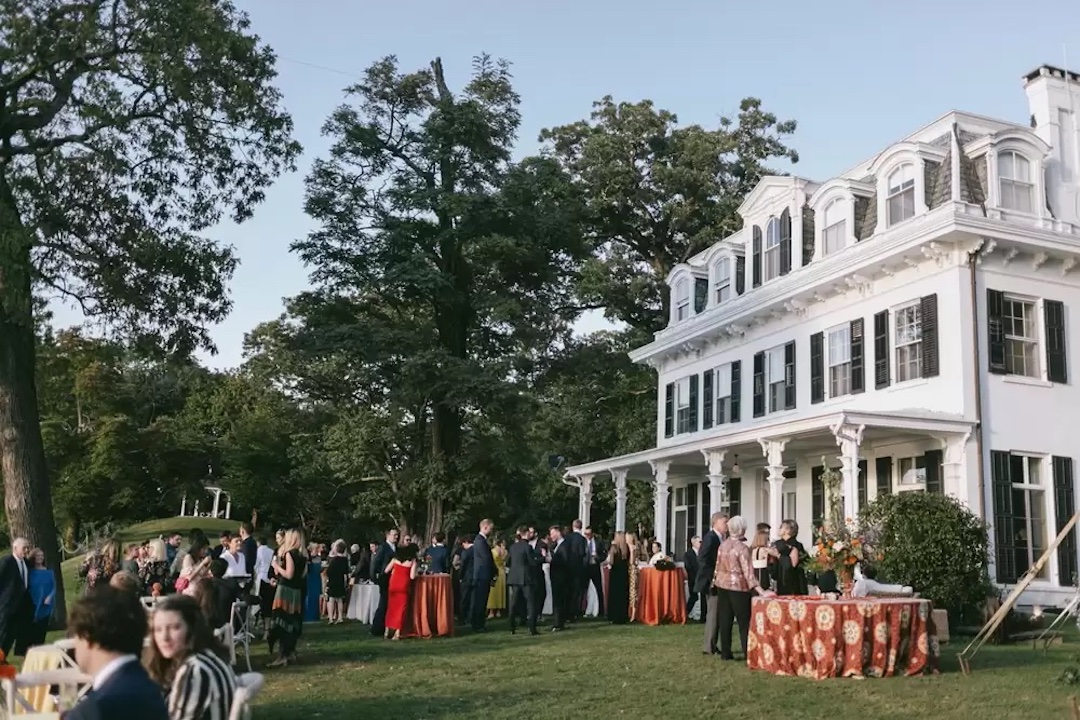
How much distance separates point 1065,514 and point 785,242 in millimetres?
8517

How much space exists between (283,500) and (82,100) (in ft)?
94.0

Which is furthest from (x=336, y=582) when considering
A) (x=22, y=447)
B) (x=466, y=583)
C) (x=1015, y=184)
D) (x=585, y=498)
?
(x=1015, y=184)

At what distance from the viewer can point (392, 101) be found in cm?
3209

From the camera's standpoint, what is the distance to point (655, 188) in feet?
125

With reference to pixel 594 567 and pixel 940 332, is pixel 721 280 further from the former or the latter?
pixel 594 567

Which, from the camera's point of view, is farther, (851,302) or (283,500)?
(283,500)

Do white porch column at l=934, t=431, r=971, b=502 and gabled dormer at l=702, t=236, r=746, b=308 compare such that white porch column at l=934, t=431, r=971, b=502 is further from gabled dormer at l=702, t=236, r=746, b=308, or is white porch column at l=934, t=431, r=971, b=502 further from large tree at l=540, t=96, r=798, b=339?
large tree at l=540, t=96, r=798, b=339

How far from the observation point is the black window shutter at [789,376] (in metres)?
23.0

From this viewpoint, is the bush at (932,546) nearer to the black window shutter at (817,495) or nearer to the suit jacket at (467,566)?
the black window shutter at (817,495)

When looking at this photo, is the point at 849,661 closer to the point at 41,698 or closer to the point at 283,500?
the point at 41,698

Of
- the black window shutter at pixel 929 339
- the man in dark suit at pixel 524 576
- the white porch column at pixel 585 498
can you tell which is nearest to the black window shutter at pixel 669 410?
the white porch column at pixel 585 498

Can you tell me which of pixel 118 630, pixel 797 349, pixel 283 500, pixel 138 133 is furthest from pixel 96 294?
pixel 283 500

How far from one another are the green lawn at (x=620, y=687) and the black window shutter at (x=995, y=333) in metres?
6.44

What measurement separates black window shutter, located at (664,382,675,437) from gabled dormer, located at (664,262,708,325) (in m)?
1.86
